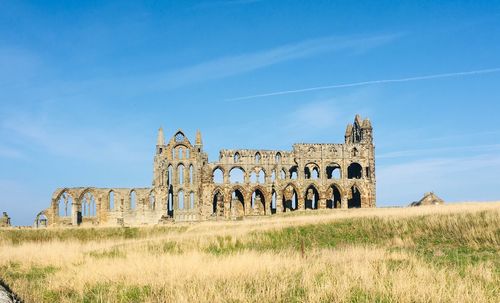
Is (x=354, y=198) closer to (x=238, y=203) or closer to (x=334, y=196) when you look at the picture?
(x=334, y=196)

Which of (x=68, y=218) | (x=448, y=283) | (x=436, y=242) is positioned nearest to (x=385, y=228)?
(x=436, y=242)

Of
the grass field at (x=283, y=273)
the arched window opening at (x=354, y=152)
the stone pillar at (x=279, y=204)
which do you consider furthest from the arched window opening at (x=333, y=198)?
the grass field at (x=283, y=273)

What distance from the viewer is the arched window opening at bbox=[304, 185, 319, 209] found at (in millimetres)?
60787

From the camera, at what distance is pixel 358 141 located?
64.2 metres

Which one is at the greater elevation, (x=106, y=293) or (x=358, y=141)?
(x=358, y=141)

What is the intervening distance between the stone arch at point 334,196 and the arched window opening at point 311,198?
1462 mm

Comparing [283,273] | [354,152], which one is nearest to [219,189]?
[354,152]

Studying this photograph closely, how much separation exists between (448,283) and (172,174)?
50.3m

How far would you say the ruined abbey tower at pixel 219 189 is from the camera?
185 feet

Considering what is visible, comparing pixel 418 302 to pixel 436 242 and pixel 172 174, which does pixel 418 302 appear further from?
pixel 172 174

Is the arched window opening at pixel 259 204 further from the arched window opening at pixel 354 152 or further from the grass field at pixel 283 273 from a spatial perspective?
the grass field at pixel 283 273

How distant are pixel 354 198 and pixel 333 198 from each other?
8.41ft

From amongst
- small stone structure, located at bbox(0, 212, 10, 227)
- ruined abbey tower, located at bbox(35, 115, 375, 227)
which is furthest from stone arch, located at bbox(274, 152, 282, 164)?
small stone structure, located at bbox(0, 212, 10, 227)

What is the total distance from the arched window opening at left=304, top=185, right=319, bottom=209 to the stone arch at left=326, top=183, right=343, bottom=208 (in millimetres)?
1462
